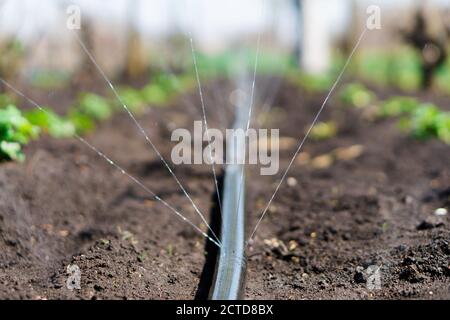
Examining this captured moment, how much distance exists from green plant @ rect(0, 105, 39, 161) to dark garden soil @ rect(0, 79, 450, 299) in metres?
0.13

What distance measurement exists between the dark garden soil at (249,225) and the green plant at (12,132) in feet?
0.44

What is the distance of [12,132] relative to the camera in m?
3.54

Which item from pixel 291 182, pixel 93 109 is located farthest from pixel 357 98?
pixel 291 182

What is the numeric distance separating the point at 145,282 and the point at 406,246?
4.17 feet

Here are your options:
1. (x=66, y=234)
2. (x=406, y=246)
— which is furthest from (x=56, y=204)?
(x=406, y=246)

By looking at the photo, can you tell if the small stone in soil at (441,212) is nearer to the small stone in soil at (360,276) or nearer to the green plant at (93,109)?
the small stone in soil at (360,276)

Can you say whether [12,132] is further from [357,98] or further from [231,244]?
[357,98]

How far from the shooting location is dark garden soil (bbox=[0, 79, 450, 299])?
2.39 metres

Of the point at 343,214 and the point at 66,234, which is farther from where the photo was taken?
the point at 343,214

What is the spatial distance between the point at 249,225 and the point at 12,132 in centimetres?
164

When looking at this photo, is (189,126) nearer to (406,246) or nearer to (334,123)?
(334,123)
